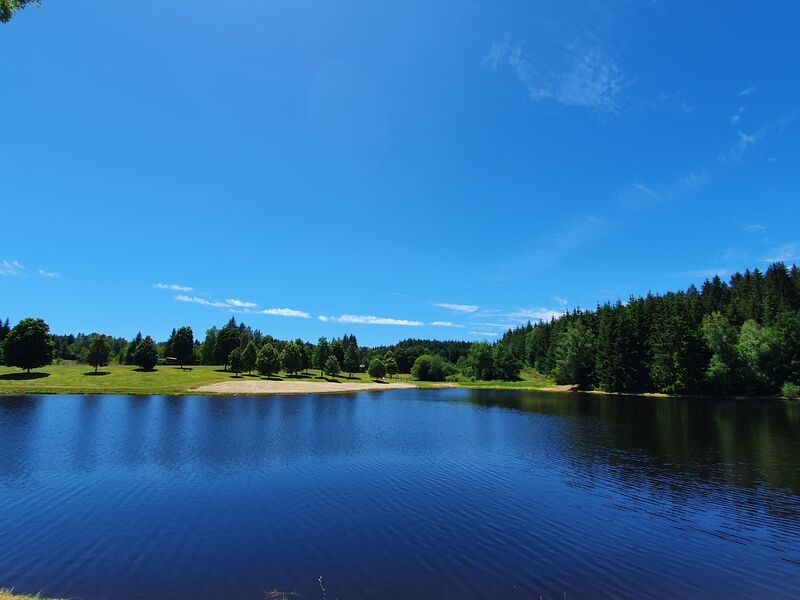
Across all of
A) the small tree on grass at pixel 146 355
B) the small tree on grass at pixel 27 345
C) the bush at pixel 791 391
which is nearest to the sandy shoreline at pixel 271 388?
the small tree on grass at pixel 146 355

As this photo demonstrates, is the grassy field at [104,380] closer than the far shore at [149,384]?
Yes

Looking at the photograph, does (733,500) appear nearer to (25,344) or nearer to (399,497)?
(399,497)

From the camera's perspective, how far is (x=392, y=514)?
2100cm

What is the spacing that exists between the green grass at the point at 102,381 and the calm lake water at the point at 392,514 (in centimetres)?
4286

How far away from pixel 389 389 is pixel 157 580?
12564 centimetres

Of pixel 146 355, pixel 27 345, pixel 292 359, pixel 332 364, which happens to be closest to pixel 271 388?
pixel 292 359

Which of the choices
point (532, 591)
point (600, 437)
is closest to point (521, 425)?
point (600, 437)

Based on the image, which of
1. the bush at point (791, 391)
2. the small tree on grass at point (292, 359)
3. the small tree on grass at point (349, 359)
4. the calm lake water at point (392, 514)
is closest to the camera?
the calm lake water at point (392, 514)

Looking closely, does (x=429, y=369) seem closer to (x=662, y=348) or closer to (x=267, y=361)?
(x=267, y=361)

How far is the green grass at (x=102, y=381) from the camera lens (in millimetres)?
80875

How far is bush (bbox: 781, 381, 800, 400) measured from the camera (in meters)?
87.4

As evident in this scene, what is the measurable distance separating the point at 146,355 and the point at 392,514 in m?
111

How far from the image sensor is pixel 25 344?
90812mm

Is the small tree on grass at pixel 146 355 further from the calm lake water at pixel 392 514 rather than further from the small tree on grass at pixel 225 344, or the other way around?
the calm lake water at pixel 392 514
